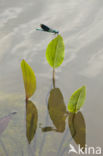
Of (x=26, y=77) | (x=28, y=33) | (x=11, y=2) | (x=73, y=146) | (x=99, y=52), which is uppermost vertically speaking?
(x=11, y=2)

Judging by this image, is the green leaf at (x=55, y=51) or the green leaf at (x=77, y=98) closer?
the green leaf at (x=77, y=98)

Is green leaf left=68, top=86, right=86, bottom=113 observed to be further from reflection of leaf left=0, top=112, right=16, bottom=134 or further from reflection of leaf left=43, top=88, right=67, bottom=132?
reflection of leaf left=0, top=112, right=16, bottom=134

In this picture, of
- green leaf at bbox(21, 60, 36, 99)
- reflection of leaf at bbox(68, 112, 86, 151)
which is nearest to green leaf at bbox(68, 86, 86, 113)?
reflection of leaf at bbox(68, 112, 86, 151)

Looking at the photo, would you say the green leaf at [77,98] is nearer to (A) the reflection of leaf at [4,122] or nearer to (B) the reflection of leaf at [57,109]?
(B) the reflection of leaf at [57,109]

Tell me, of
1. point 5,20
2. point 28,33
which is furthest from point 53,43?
point 5,20

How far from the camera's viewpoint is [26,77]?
0.86 metres

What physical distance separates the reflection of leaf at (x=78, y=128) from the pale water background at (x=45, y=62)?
0.01 m

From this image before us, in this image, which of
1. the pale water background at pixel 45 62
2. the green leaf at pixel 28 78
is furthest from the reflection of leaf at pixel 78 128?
the green leaf at pixel 28 78

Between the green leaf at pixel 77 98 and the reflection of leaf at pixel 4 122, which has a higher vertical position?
the green leaf at pixel 77 98

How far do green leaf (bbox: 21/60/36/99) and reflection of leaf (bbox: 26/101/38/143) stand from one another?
4cm

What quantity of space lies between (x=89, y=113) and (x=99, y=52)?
398mm

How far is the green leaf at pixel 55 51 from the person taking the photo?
2.97 feet

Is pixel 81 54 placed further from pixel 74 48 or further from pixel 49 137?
pixel 49 137

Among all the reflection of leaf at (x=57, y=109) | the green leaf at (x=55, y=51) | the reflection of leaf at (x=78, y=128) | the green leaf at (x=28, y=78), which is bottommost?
the reflection of leaf at (x=78, y=128)
